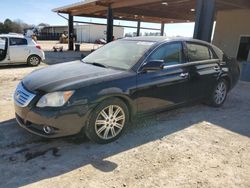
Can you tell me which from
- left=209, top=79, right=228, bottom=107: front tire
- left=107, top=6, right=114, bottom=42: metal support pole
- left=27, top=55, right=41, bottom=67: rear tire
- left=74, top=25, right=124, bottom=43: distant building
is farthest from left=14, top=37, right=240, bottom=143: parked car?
left=74, top=25, right=124, bottom=43: distant building

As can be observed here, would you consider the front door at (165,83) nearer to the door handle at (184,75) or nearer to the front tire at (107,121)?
the door handle at (184,75)

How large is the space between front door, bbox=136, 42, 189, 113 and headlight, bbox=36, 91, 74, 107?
1.17 meters

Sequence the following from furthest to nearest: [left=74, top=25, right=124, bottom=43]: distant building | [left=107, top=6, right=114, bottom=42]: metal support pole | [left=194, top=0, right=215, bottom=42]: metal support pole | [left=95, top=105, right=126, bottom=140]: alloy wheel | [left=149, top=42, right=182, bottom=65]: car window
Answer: [left=74, top=25, right=124, bottom=43]: distant building
[left=107, top=6, right=114, bottom=42]: metal support pole
[left=194, top=0, right=215, bottom=42]: metal support pole
[left=149, top=42, right=182, bottom=65]: car window
[left=95, top=105, right=126, bottom=140]: alloy wheel

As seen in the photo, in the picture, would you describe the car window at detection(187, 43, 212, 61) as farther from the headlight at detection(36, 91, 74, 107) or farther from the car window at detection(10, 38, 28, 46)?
the car window at detection(10, 38, 28, 46)

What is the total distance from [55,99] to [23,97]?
588mm

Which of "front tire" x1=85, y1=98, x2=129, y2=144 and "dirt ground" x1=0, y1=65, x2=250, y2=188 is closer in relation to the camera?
"dirt ground" x1=0, y1=65, x2=250, y2=188

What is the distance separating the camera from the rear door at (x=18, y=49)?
1050cm

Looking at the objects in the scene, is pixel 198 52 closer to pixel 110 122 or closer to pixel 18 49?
pixel 110 122

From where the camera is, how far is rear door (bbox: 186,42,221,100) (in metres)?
4.93

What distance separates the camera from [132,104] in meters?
3.92

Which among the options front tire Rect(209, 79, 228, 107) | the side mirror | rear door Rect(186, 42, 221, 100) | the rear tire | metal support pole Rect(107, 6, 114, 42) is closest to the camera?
the side mirror

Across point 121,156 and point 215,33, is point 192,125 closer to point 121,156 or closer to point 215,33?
point 121,156

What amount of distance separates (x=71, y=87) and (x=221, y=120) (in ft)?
10.7

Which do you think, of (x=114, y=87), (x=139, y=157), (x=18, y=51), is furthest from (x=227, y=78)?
(x=18, y=51)
